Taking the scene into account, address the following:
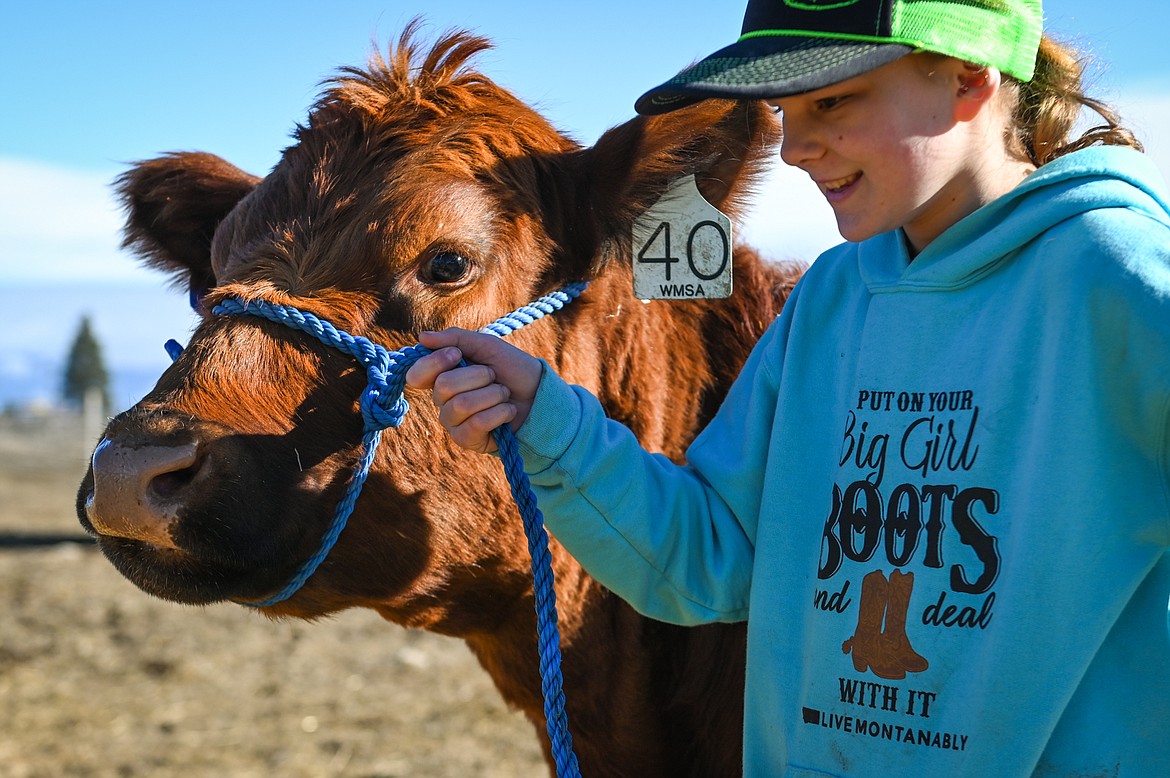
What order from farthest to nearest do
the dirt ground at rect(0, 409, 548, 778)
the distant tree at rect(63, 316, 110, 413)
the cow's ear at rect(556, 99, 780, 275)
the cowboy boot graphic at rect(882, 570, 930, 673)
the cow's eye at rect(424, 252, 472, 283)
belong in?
the distant tree at rect(63, 316, 110, 413), the dirt ground at rect(0, 409, 548, 778), the cow's ear at rect(556, 99, 780, 275), the cow's eye at rect(424, 252, 472, 283), the cowboy boot graphic at rect(882, 570, 930, 673)

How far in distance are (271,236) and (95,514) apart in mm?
729

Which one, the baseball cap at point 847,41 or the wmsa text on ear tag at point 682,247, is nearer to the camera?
the baseball cap at point 847,41

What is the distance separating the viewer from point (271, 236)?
2363mm

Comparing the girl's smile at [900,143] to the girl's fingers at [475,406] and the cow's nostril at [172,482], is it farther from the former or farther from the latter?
the cow's nostril at [172,482]

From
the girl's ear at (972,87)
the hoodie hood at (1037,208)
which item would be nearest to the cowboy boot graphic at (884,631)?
the hoodie hood at (1037,208)

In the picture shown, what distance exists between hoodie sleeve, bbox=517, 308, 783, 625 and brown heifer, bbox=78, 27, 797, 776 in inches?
17.7

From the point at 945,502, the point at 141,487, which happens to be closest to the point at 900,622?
the point at 945,502

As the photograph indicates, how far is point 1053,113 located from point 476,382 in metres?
1.11

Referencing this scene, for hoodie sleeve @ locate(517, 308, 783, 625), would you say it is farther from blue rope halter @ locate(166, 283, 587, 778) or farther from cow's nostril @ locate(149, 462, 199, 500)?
cow's nostril @ locate(149, 462, 199, 500)

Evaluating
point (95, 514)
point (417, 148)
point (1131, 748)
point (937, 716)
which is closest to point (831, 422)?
point (937, 716)

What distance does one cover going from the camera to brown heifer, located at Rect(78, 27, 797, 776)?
6.53 feet

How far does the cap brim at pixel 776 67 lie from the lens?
1649 mm

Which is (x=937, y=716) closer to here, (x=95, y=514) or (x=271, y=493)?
(x=271, y=493)

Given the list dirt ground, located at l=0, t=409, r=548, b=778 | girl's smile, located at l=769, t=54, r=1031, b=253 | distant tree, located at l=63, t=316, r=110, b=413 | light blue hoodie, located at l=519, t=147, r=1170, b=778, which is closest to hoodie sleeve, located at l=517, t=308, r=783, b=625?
light blue hoodie, located at l=519, t=147, r=1170, b=778
